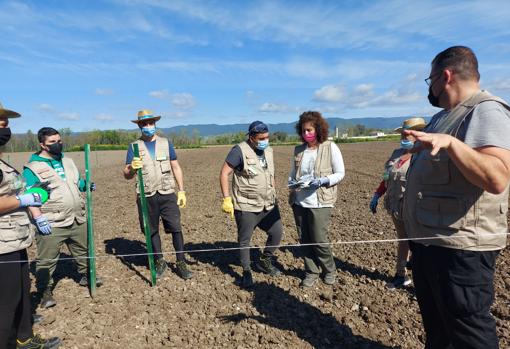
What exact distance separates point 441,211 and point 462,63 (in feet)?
2.87

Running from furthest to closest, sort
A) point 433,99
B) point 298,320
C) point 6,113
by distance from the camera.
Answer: point 298,320
point 6,113
point 433,99

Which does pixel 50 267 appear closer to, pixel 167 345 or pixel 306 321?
pixel 167 345

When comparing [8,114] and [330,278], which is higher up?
[8,114]

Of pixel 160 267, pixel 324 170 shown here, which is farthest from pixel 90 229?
pixel 324 170

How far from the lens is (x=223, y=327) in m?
3.44

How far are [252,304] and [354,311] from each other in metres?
1.18

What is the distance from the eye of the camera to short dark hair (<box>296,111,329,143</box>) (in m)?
3.94

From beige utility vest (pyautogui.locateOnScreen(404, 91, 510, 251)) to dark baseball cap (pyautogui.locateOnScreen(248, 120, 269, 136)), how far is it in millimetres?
2362

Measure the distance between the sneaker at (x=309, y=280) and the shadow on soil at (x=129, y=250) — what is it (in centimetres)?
215

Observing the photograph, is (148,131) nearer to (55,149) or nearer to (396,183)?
(55,149)

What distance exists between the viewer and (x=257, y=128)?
411cm

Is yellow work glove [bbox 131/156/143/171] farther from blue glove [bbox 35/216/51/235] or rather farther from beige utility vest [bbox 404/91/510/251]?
beige utility vest [bbox 404/91/510/251]

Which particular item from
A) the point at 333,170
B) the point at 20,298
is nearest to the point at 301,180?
the point at 333,170

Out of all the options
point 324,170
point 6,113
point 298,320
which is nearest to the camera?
point 6,113
